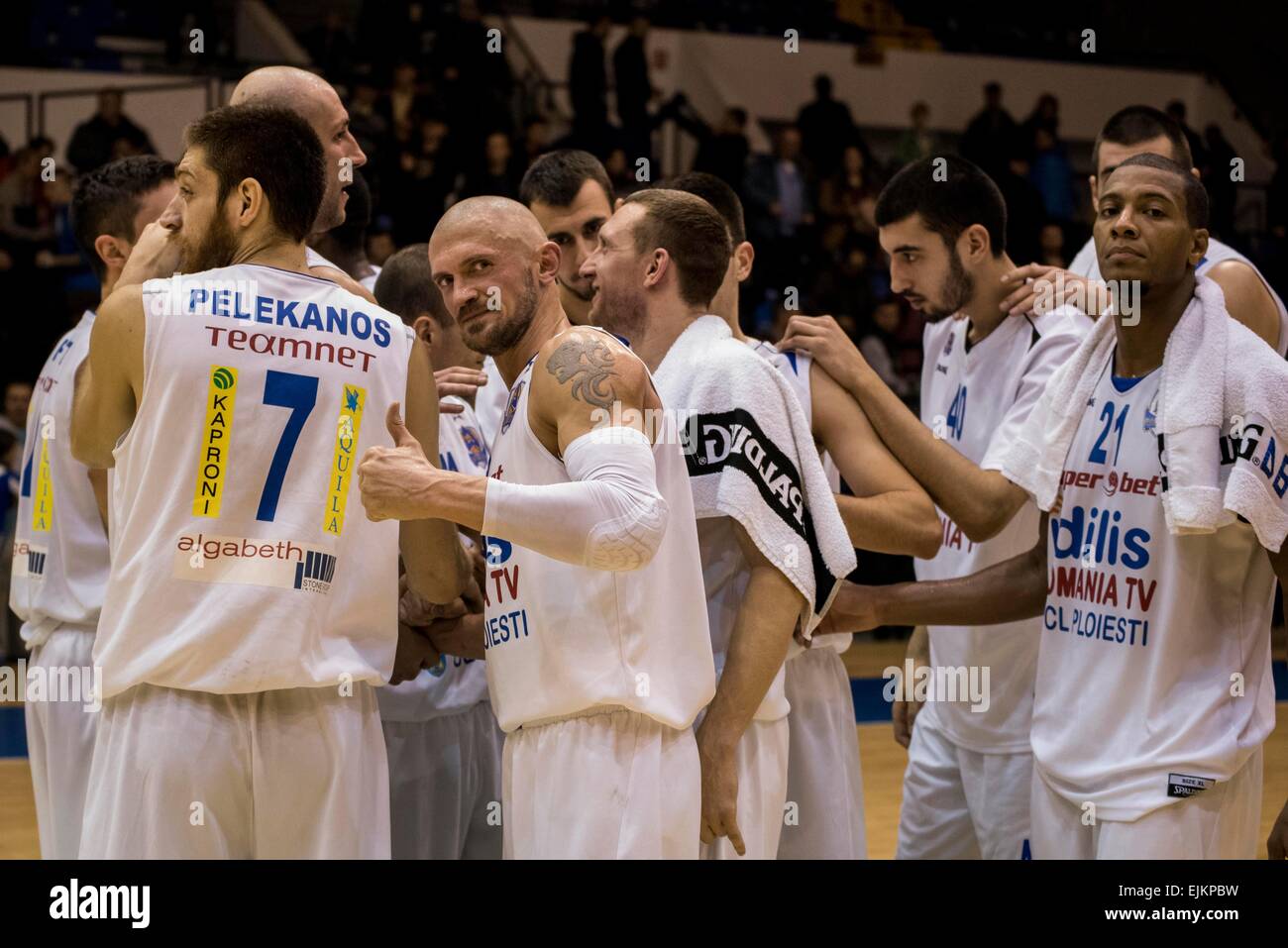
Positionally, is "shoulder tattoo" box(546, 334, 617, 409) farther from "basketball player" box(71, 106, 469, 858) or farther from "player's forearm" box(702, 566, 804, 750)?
"player's forearm" box(702, 566, 804, 750)

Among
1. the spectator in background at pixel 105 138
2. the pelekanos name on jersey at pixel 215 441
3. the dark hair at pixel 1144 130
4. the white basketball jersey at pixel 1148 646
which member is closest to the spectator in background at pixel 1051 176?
the spectator in background at pixel 105 138

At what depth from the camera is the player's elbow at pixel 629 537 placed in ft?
9.96

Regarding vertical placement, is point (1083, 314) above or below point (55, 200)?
below

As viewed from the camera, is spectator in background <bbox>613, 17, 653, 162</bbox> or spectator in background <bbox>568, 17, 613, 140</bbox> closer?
spectator in background <bbox>568, 17, 613, 140</bbox>

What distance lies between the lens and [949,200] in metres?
5.07

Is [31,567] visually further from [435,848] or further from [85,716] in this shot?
[435,848]

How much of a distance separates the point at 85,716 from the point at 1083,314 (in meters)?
3.47

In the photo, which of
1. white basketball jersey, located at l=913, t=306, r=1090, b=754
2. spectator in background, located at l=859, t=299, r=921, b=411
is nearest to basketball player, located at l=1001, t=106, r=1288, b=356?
white basketball jersey, located at l=913, t=306, r=1090, b=754

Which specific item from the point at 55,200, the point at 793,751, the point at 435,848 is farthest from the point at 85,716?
the point at 55,200

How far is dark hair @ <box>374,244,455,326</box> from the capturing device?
4.89m

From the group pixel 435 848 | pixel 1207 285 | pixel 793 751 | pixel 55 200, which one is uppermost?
pixel 55 200

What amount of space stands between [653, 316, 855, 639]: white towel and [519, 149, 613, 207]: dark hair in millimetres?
1887

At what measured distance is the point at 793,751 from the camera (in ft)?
14.2

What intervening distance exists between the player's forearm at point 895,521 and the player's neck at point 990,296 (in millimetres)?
1306
